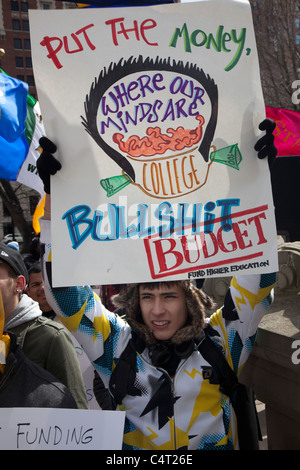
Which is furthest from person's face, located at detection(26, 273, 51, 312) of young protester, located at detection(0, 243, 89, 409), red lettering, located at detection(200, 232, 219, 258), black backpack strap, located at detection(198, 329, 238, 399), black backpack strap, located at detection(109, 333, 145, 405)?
red lettering, located at detection(200, 232, 219, 258)

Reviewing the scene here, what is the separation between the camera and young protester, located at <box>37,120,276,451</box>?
180 cm

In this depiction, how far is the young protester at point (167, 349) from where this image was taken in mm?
1798

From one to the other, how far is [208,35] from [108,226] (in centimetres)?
71

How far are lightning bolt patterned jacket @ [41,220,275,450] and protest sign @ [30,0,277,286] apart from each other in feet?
1.12

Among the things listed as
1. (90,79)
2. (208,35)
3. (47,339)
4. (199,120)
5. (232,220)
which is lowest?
(47,339)

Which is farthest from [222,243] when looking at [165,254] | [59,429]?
[59,429]

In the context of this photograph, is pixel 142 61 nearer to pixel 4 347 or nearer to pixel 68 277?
pixel 68 277

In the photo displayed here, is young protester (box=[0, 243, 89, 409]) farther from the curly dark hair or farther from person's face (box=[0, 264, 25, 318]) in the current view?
the curly dark hair

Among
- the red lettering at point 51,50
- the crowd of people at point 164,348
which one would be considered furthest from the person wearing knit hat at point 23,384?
the red lettering at point 51,50

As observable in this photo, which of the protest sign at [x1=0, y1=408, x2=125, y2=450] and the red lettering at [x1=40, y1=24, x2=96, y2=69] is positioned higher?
the red lettering at [x1=40, y1=24, x2=96, y2=69]

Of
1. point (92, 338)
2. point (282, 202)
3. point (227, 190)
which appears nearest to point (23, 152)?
point (282, 202)

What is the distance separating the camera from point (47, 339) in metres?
2.21

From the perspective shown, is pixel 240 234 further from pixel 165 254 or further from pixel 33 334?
pixel 33 334

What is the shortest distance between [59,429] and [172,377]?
1.85ft
